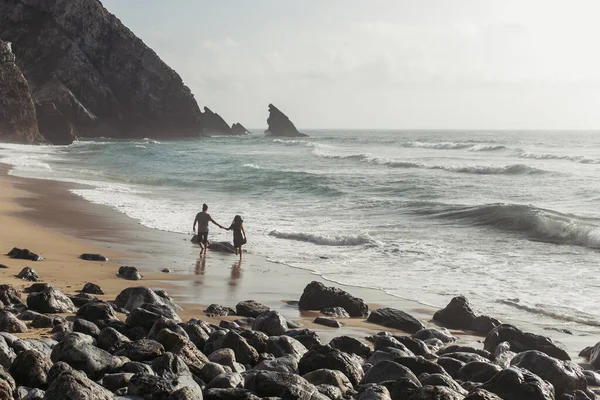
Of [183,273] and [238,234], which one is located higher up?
[238,234]

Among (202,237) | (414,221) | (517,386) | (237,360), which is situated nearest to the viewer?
(517,386)

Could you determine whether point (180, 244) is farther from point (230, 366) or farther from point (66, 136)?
point (66, 136)

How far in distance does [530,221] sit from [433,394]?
16.0 m

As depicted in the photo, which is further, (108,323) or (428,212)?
(428,212)

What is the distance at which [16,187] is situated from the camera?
26.2 m

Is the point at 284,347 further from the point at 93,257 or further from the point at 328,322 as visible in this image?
the point at 93,257

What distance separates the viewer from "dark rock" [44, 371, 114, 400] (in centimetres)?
461

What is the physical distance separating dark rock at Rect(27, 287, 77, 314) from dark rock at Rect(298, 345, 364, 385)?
347cm

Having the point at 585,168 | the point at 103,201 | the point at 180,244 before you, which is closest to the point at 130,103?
the point at 585,168

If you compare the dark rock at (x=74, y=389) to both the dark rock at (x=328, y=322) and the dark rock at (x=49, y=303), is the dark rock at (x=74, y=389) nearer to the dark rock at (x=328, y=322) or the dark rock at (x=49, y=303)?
the dark rock at (x=49, y=303)

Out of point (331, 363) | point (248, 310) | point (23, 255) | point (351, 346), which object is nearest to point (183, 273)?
point (23, 255)

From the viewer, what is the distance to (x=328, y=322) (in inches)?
374

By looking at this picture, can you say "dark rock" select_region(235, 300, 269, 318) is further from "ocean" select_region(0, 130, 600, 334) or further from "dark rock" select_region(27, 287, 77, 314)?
"ocean" select_region(0, 130, 600, 334)

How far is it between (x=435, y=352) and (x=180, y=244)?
9333mm
